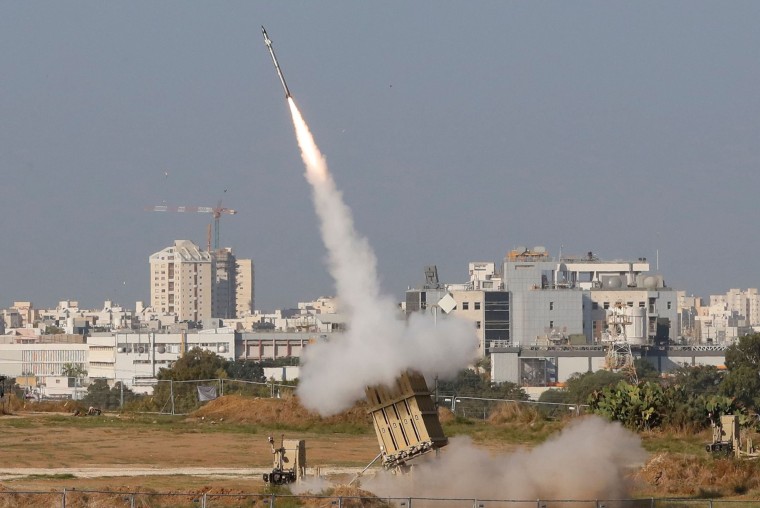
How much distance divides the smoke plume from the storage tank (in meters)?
149

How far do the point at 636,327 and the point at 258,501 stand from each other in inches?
6299

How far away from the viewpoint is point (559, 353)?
190m

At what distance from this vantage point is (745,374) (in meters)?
120

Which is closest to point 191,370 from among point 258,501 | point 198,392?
point 198,392

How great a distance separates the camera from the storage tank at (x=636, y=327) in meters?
186

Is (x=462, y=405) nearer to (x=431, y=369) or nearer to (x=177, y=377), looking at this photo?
(x=431, y=369)

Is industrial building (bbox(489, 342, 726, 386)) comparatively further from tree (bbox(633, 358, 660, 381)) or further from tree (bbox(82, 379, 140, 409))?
tree (bbox(82, 379, 140, 409))

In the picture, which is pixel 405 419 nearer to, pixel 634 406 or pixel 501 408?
pixel 634 406

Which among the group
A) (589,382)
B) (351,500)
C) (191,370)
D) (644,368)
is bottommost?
(351,500)

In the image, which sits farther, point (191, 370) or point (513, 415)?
point (191, 370)

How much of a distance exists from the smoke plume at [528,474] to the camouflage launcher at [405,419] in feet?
→ 2.01

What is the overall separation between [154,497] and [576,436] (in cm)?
1052

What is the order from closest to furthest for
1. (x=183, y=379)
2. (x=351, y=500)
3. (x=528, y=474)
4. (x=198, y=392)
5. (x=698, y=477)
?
(x=351, y=500) < (x=528, y=474) < (x=698, y=477) < (x=198, y=392) < (x=183, y=379)

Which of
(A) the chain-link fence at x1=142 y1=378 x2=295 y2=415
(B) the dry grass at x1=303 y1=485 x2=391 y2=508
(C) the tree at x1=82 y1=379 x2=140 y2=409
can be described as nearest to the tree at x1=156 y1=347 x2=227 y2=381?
(C) the tree at x1=82 y1=379 x2=140 y2=409
